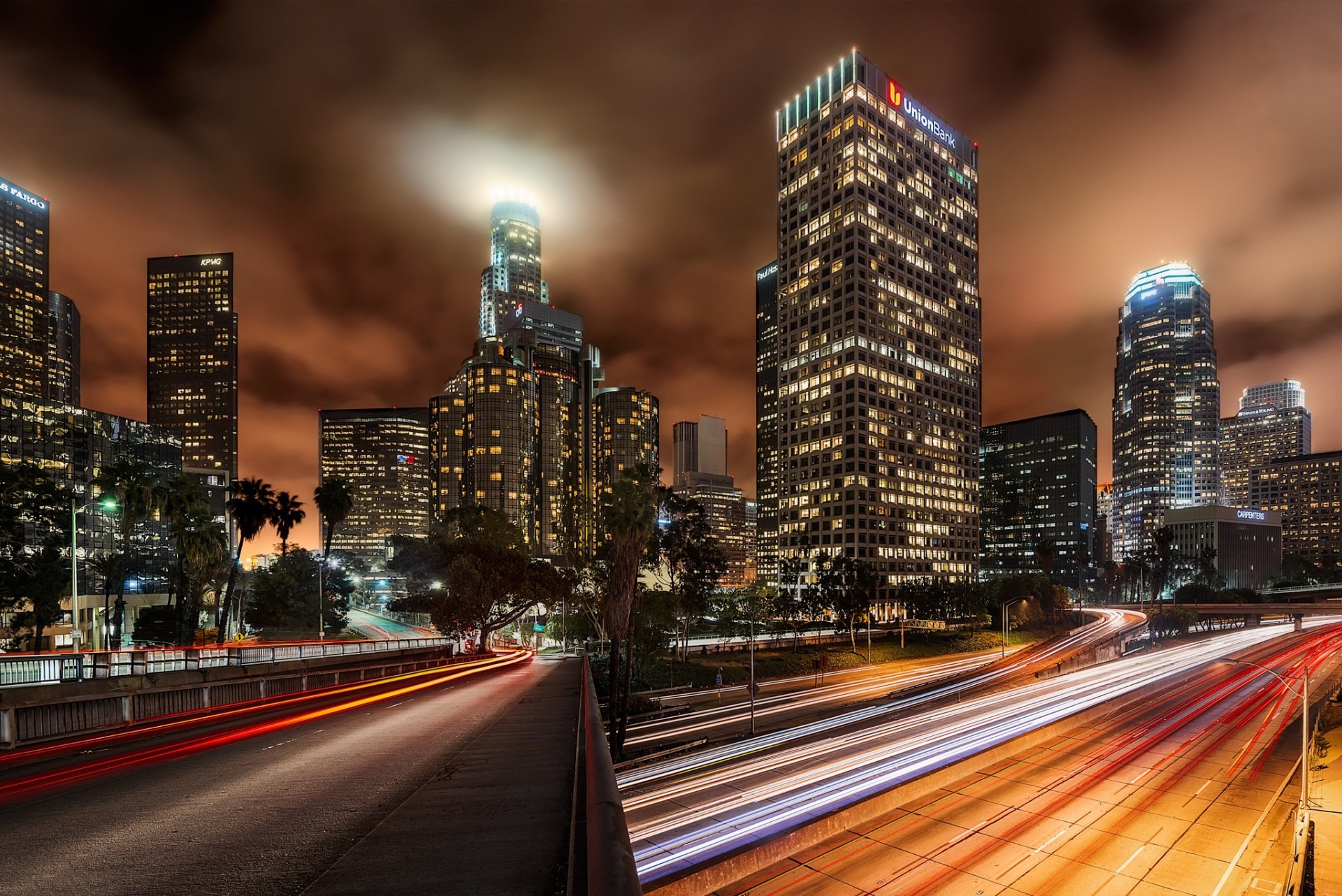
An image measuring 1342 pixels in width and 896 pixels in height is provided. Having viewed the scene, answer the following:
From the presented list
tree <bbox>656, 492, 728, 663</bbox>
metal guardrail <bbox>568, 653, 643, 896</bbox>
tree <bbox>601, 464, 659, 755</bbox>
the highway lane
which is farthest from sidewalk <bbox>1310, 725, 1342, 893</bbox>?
tree <bbox>656, 492, 728, 663</bbox>

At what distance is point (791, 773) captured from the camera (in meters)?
36.1

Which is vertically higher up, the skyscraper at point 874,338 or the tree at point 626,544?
the skyscraper at point 874,338

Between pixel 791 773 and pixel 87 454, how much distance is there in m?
162

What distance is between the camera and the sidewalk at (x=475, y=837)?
238 inches

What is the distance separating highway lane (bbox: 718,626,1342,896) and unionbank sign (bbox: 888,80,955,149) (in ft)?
579

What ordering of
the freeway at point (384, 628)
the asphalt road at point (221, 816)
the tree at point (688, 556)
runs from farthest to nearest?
the freeway at point (384, 628) → the tree at point (688, 556) → the asphalt road at point (221, 816)

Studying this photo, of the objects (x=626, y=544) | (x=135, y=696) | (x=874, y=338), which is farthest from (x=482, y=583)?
(x=874, y=338)

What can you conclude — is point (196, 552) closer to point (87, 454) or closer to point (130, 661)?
point (130, 661)

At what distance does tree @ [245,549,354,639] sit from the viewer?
90.9 meters

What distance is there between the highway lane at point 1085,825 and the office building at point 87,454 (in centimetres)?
10844

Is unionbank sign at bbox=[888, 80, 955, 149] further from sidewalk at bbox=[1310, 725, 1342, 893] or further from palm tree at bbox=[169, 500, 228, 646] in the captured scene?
palm tree at bbox=[169, 500, 228, 646]

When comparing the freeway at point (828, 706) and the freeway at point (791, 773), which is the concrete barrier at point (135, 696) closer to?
the freeway at point (791, 773)

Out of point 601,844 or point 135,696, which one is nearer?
point 601,844

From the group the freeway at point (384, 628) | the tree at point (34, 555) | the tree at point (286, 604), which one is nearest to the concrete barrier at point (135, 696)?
the tree at point (34, 555)
